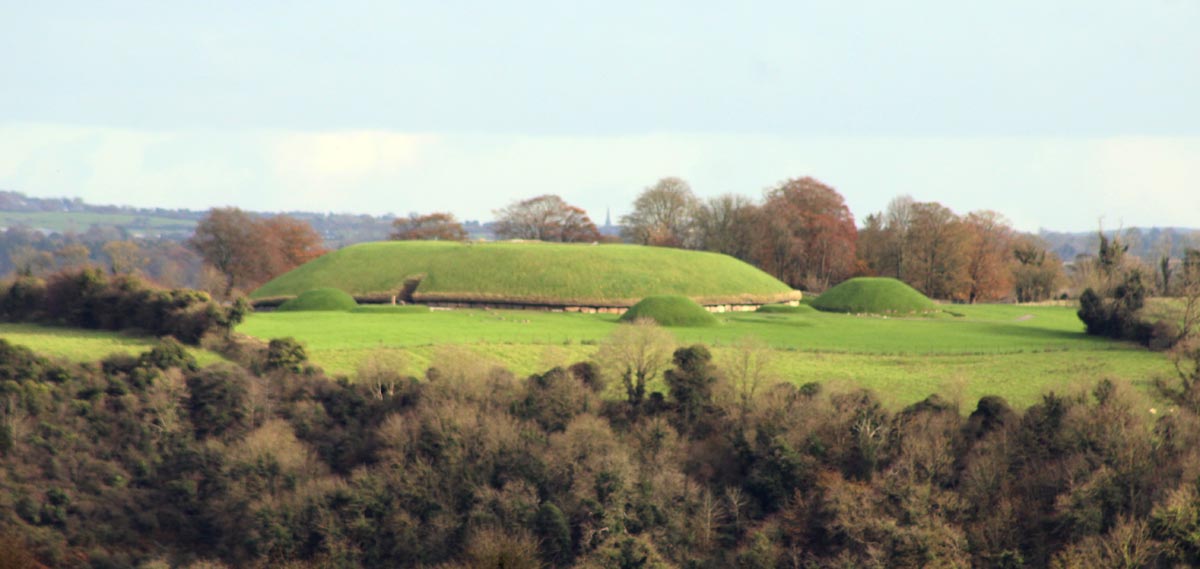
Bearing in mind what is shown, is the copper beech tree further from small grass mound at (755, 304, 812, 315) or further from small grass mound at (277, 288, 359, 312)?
small grass mound at (755, 304, 812, 315)

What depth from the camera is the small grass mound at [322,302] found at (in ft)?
248

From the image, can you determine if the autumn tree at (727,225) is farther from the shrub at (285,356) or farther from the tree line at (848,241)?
the shrub at (285,356)

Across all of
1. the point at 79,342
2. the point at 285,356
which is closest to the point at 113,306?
the point at 79,342

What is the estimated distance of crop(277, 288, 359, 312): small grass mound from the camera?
75562 mm

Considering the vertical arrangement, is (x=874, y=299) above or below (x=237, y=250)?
below

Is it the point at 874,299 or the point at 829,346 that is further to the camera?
the point at 874,299

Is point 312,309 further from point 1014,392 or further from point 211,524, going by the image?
point 1014,392

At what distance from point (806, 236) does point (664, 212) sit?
26152mm

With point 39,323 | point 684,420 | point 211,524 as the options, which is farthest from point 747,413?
point 39,323

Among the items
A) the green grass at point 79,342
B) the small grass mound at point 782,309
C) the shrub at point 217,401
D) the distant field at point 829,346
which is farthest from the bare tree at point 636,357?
the small grass mound at point 782,309

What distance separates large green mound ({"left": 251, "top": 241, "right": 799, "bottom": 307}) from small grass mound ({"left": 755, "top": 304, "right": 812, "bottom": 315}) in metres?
1.03

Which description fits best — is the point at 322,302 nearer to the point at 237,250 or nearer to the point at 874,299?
the point at 237,250

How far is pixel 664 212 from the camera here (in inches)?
5300

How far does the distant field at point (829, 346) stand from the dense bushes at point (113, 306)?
165 inches
